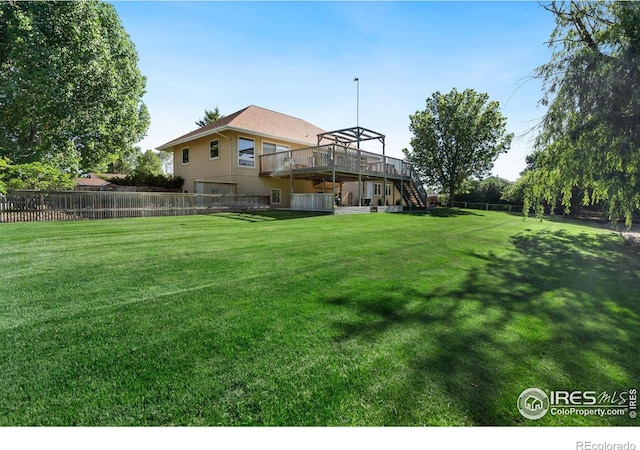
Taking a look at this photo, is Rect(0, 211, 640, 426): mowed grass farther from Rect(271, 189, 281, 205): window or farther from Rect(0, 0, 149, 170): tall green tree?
Rect(271, 189, 281, 205): window

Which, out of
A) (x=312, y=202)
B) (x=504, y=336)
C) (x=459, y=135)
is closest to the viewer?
(x=504, y=336)

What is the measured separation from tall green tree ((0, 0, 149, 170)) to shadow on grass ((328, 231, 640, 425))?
1581 centimetres

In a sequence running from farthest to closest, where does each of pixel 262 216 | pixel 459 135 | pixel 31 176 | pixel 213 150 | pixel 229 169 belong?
pixel 459 135 < pixel 213 150 < pixel 229 169 < pixel 262 216 < pixel 31 176

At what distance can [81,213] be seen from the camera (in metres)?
10.9

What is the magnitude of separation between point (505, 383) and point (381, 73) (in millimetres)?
11473

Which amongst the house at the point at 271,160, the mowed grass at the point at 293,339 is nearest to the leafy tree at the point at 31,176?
the house at the point at 271,160

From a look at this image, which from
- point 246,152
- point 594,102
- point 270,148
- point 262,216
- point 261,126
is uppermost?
point 261,126

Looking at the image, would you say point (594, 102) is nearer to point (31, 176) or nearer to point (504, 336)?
point (504, 336)

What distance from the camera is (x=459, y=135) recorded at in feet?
82.1

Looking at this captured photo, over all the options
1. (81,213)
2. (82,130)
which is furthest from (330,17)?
(82,130)

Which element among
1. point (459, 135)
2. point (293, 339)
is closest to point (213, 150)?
point (293, 339)

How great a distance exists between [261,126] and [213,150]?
346 cm

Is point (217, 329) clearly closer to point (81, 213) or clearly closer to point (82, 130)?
point (81, 213)

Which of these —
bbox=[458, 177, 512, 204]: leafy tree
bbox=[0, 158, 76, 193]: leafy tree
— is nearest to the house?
bbox=[0, 158, 76, 193]: leafy tree
